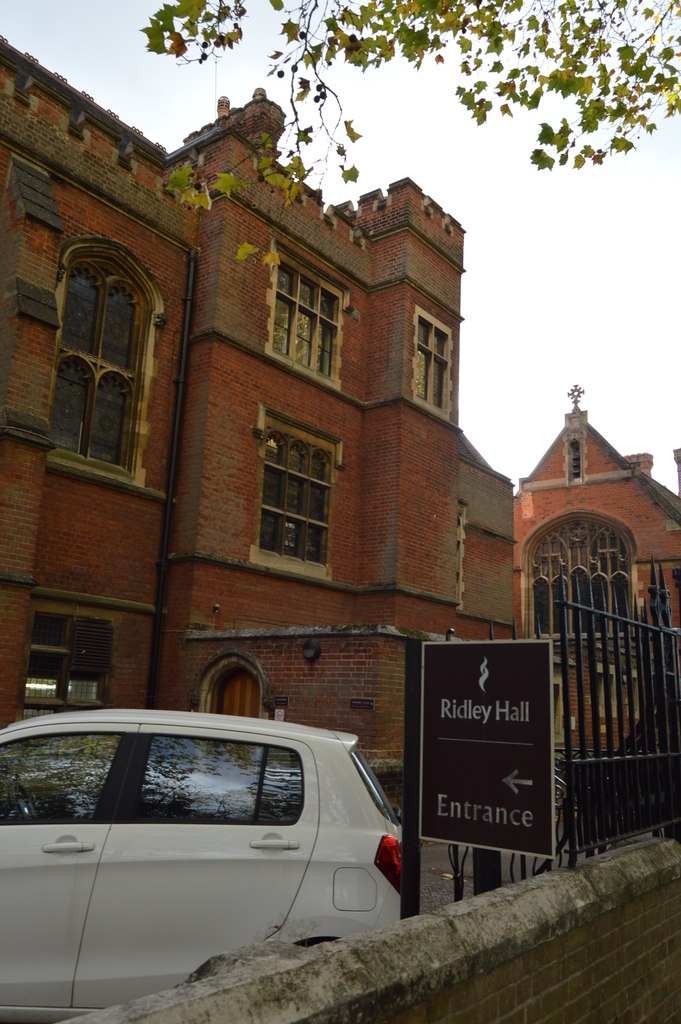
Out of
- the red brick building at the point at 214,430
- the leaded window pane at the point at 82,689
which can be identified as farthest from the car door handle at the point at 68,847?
the leaded window pane at the point at 82,689

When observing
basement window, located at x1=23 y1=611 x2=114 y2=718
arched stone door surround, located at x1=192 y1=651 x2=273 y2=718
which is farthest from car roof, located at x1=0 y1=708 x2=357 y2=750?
basement window, located at x1=23 y1=611 x2=114 y2=718


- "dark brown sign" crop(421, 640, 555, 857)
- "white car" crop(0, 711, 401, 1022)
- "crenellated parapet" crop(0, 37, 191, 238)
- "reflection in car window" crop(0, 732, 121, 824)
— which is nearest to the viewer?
"dark brown sign" crop(421, 640, 555, 857)

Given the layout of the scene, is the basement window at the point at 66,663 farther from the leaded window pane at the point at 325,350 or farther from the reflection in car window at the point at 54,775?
the reflection in car window at the point at 54,775

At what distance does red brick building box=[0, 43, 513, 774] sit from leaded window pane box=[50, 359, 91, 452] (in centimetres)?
3

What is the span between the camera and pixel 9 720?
9.39 meters

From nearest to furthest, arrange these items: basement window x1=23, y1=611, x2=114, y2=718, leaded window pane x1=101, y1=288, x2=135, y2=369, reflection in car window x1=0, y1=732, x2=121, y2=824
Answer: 1. reflection in car window x1=0, y1=732, x2=121, y2=824
2. basement window x1=23, y1=611, x2=114, y2=718
3. leaded window pane x1=101, y1=288, x2=135, y2=369

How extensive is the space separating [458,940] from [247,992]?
91cm

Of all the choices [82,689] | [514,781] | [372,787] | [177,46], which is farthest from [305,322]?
[514,781]

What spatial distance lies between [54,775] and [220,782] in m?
0.78

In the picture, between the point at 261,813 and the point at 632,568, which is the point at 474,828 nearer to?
A: the point at 261,813

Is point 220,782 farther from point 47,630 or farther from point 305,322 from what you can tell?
point 305,322

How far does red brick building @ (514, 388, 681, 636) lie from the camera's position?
1115 inches

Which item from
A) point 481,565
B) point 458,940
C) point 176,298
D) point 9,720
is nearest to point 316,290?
point 176,298

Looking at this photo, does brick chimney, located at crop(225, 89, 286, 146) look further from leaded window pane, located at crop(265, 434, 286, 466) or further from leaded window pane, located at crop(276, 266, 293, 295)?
leaded window pane, located at crop(265, 434, 286, 466)
